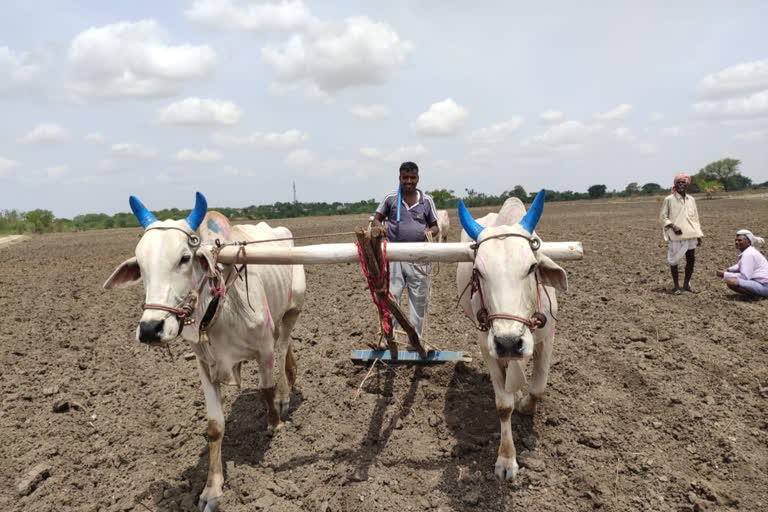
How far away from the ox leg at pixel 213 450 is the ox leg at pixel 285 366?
3.38 ft

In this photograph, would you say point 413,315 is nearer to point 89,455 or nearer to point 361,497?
point 361,497

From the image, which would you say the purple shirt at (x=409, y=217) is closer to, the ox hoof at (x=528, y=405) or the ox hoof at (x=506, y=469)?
the ox hoof at (x=528, y=405)

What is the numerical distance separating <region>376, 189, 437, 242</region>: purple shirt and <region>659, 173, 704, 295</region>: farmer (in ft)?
15.4

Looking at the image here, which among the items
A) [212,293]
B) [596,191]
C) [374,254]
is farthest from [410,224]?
[596,191]

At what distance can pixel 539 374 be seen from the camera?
4094mm

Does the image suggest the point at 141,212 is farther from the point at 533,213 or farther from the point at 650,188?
the point at 650,188

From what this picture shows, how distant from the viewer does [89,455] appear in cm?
410

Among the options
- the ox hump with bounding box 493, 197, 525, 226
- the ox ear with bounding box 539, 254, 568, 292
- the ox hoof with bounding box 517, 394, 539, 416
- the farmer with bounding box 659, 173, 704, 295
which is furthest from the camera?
the farmer with bounding box 659, 173, 704, 295

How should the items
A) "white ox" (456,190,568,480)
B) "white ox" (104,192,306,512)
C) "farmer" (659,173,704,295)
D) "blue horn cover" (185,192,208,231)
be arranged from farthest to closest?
Result: "farmer" (659,173,704,295)
"blue horn cover" (185,192,208,231)
"white ox" (104,192,306,512)
"white ox" (456,190,568,480)

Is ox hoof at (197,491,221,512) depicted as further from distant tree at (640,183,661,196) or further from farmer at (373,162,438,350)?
distant tree at (640,183,661,196)

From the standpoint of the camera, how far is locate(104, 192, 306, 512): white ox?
2936mm

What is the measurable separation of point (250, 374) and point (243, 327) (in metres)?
2.10

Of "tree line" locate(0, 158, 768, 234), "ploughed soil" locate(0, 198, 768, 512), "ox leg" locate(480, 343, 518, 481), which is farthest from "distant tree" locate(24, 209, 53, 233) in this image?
"ox leg" locate(480, 343, 518, 481)

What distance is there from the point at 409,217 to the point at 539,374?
2002mm
